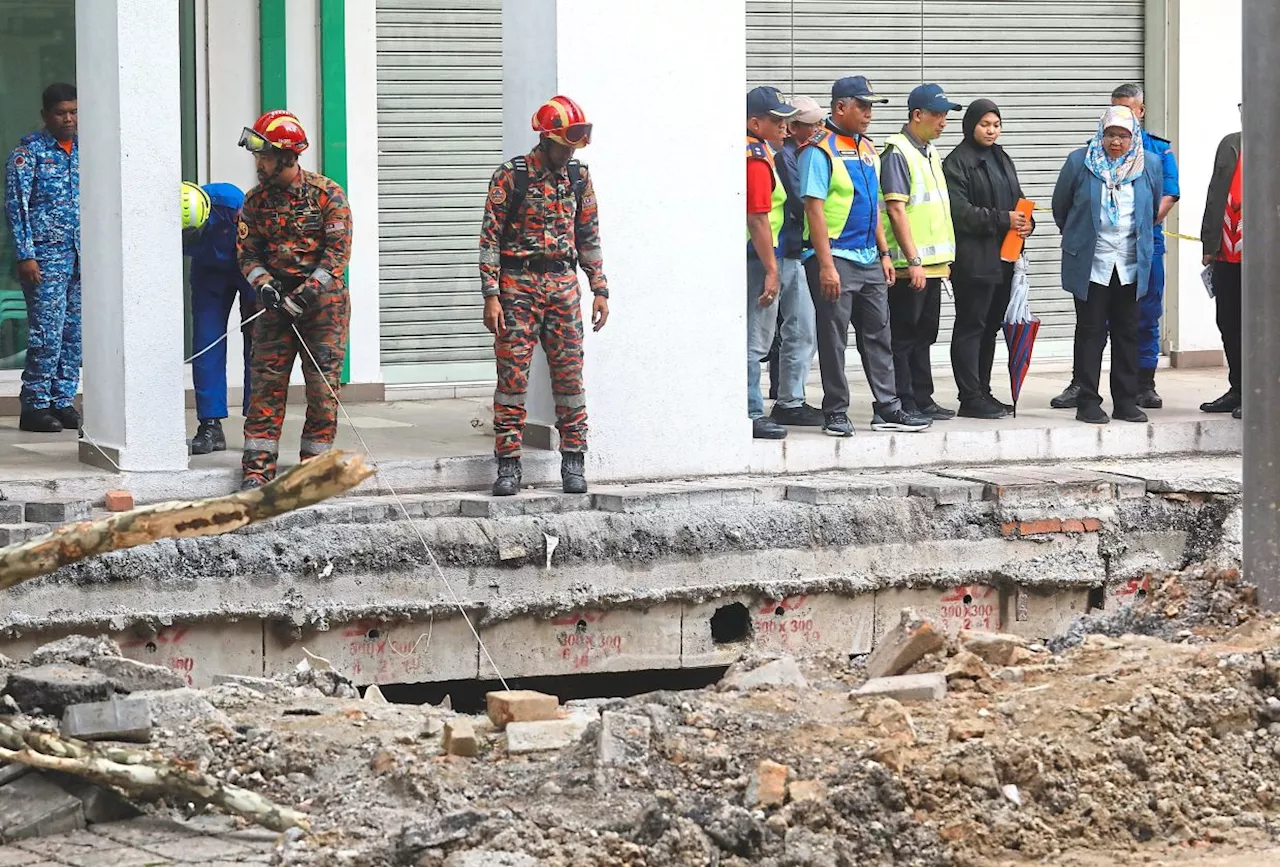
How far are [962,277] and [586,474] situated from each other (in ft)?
9.02

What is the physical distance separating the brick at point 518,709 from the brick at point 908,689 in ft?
3.27

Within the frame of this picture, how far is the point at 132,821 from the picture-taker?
5.61 meters

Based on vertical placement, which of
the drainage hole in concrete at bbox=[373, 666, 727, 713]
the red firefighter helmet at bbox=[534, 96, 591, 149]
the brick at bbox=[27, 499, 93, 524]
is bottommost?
the drainage hole in concrete at bbox=[373, 666, 727, 713]

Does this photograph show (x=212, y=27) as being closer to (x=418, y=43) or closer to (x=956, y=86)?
(x=418, y=43)

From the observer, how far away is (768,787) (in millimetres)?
5438

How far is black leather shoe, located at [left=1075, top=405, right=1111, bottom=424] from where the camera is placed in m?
11.3

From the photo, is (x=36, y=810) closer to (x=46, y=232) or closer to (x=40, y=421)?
(x=40, y=421)

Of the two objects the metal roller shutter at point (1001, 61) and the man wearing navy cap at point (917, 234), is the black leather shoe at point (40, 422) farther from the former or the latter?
the metal roller shutter at point (1001, 61)

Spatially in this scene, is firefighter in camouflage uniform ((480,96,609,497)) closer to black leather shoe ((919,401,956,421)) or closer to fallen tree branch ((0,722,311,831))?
black leather shoe ((919,401,956,421))

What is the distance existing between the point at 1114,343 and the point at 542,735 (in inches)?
254

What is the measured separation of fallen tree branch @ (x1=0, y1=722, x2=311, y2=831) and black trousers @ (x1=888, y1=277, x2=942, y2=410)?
643 centimetres

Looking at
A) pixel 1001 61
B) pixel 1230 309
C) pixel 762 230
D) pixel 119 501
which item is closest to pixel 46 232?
pixel 119 501

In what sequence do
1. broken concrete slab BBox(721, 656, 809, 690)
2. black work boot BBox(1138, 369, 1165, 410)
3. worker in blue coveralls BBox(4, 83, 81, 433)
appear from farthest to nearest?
black work boot BBox(1138, 369, 1165, 410), worker in blue coveralls BBox(4, 83, 81, 433), broken concrete slab BBox(721, 656, 809, 690)

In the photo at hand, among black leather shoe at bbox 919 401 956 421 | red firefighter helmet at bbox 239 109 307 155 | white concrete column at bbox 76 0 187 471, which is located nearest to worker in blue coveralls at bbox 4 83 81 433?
white concrete column at bbox 76 0 187 471
